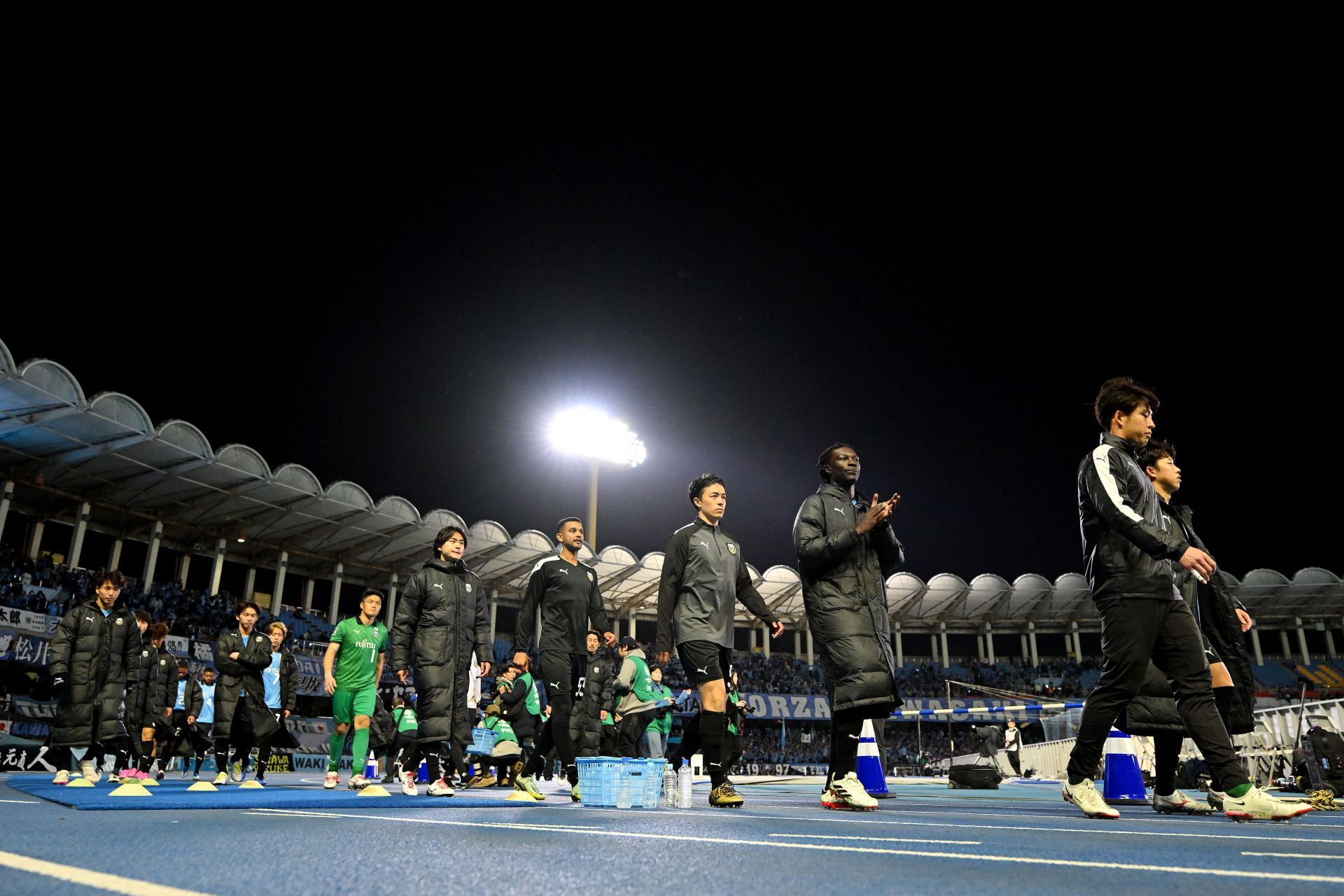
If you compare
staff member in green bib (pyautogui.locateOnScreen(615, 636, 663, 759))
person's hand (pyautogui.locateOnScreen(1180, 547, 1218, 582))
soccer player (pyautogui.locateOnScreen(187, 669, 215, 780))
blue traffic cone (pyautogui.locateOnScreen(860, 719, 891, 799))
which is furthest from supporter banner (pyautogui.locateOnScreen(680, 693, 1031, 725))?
person's hand (pyautogui.locateOnScreen(1180, 547, 1218, 582))

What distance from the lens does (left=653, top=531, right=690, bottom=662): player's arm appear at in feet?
17.5

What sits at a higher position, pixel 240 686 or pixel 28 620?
pixel 28 620

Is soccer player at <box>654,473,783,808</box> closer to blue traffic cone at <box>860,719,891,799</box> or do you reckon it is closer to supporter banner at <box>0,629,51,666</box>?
blue traffic cone at <box>860,719,891,799</box>

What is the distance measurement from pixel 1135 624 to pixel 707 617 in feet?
7.69

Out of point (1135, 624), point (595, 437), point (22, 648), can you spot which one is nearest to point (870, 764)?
point (1135, 624)

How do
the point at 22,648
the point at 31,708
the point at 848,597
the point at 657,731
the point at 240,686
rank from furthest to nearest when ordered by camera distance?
the point at 22,648 < the point at 31,708 < the point at 657,731 < the point at 240,686 < the point at 848,597

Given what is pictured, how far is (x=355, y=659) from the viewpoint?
6867 mm

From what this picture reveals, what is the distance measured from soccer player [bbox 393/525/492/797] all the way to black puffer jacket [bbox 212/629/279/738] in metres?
2.99

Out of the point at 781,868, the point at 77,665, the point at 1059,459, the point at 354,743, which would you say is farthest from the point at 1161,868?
the point at 1059,459

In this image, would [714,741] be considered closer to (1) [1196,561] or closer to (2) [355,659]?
(1) [1196,561]

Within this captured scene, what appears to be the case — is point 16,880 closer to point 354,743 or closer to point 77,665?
point 354,743

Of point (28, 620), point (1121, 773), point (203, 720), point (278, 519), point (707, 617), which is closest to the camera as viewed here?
point (707, 617)

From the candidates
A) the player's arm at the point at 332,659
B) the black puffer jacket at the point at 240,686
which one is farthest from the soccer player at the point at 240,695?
the player's arm at the point at 332,659

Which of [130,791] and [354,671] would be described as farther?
[354,671]
